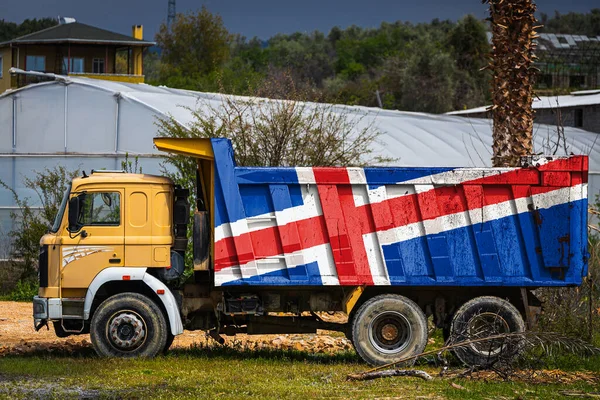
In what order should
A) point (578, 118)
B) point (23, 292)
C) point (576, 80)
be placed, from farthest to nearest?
point (576, 80) → point (578, 118) → point (23, 292)

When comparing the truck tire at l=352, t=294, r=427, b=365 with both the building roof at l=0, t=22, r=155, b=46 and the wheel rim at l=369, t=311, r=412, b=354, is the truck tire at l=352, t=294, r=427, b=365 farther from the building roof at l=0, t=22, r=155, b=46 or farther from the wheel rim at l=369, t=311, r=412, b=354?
the building roof at l=0, t=22, r=155, b=46

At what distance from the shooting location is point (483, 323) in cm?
1348

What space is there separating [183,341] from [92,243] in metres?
3.65

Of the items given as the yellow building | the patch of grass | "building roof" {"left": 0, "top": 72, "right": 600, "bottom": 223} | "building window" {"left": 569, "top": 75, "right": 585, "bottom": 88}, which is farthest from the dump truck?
"building window" {"left": 569, "top": 75, "right": 585, "bottom": 88}

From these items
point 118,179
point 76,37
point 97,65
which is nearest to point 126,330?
point 118,179

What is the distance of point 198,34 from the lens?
8225 cm

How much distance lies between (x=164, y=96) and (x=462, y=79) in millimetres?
39656

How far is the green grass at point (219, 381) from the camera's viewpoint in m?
10.6

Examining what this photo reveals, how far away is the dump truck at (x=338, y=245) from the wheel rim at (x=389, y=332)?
0.07 ft

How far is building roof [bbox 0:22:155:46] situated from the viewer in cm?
6019

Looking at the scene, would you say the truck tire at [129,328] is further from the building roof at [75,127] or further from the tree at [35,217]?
the building roof at [75,127]

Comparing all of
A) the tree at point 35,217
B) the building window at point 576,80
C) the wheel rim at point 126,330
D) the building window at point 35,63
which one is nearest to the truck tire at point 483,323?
the wheel rim at point 126,330

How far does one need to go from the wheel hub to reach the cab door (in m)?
0.66

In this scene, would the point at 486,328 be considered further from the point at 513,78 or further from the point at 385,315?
the point at 513,78
